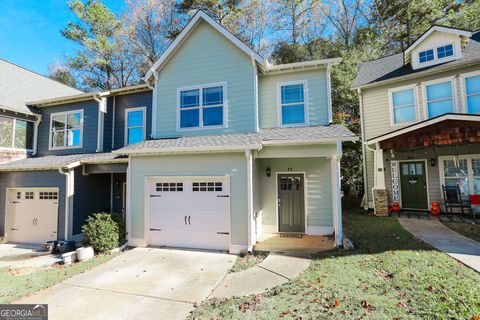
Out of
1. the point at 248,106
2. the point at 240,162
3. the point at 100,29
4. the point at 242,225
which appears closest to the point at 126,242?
the point at 242,225

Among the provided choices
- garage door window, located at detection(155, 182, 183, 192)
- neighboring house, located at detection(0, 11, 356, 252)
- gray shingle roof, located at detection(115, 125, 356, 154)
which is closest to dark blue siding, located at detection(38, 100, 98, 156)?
neighboring house, located at detection(0, 11, 356, 252)

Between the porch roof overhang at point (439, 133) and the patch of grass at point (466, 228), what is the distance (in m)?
3.08

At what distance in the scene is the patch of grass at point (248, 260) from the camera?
625cm

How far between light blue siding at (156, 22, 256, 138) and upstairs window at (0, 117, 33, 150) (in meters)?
7.85

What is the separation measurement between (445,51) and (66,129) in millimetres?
19100

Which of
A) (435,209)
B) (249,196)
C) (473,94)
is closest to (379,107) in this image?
(473,94)

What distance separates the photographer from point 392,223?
952 cm

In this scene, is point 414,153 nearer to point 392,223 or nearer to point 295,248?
point 392,223

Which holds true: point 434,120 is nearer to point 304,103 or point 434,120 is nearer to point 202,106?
point 304,103

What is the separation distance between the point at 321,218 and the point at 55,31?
25910 millimetres

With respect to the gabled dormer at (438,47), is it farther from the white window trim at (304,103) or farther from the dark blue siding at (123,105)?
the dark blue siding at (123,105)

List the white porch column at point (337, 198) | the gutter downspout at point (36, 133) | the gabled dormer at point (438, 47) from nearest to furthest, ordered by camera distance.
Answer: the white porch column at point (337, 198) < the gabled dormer at point (438, 47) < the gutter downspout at point (36, 133)

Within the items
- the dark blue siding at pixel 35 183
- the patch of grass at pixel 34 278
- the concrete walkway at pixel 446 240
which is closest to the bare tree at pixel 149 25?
the dark blue siding at pixel 35 183

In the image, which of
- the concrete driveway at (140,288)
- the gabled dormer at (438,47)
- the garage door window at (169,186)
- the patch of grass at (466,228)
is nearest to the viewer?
the concrete driveway at (140,288)
